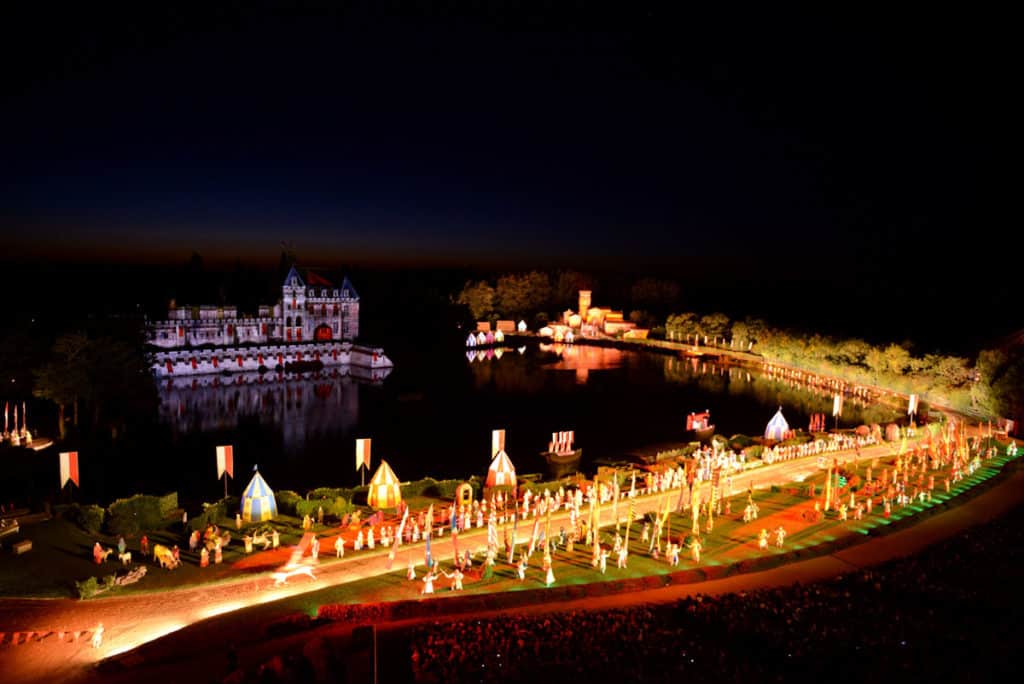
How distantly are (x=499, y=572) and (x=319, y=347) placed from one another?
4210 centimetres

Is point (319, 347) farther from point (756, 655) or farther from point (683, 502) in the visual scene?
point (756, 655)

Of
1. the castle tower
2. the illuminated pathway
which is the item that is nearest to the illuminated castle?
the castle tower

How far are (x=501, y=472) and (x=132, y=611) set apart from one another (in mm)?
11798

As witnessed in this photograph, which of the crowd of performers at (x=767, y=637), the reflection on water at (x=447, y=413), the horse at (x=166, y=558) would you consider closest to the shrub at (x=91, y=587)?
the horse at (x=166, y=558)

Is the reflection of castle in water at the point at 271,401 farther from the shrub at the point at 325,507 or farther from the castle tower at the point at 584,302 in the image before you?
the castle tower at the point at 584,302

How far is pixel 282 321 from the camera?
5672 cm

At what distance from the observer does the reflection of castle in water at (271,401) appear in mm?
34344

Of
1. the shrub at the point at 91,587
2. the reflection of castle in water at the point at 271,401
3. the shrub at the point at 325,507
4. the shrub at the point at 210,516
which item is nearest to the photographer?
the shrub at the point at 91,587

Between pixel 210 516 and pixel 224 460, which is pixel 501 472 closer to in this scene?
pixel 224 460

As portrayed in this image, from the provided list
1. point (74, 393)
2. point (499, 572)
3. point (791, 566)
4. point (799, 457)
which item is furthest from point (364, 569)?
point (74, 393)

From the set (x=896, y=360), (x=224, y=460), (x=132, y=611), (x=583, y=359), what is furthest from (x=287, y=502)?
(x=583, y=359)

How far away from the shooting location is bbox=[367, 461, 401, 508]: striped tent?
66.0ft

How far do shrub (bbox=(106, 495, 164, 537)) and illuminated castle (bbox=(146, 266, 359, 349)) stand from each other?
36.1 m

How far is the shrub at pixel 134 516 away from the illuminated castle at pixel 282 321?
3611 cm
